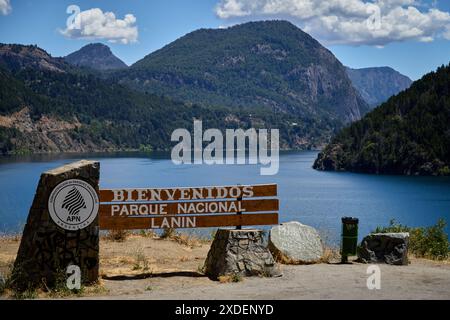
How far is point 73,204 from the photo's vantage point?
12977mm

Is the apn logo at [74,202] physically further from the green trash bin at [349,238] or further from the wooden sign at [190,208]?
the green trash bin at [349,238]

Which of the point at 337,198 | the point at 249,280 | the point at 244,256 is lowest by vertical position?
the point at 337,198

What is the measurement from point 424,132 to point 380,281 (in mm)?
149557

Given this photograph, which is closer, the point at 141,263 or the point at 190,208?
the point at 190,208

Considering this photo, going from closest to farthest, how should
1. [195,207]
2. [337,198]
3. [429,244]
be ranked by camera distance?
[195,207] → [429,244] → [337,198]

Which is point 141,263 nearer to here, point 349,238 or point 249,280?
point 249,280

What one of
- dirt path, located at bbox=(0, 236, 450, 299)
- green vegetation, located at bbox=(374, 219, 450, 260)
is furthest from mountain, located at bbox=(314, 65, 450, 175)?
dirt path, located at bbox=(0, 236, 450, 299)

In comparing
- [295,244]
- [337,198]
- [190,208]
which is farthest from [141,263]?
[337,198]

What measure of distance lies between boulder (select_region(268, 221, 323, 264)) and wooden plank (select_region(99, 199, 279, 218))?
1690 millimetres

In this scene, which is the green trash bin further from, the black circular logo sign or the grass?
the black circular logo sign

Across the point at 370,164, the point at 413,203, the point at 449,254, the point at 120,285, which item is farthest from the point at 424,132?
the point at 120,285

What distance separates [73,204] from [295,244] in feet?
19.4

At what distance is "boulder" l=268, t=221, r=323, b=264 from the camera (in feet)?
52.9

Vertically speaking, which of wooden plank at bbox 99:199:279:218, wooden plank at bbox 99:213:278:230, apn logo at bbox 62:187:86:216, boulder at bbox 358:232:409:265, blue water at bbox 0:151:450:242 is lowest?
blue water at bbox 0:151:450:242
